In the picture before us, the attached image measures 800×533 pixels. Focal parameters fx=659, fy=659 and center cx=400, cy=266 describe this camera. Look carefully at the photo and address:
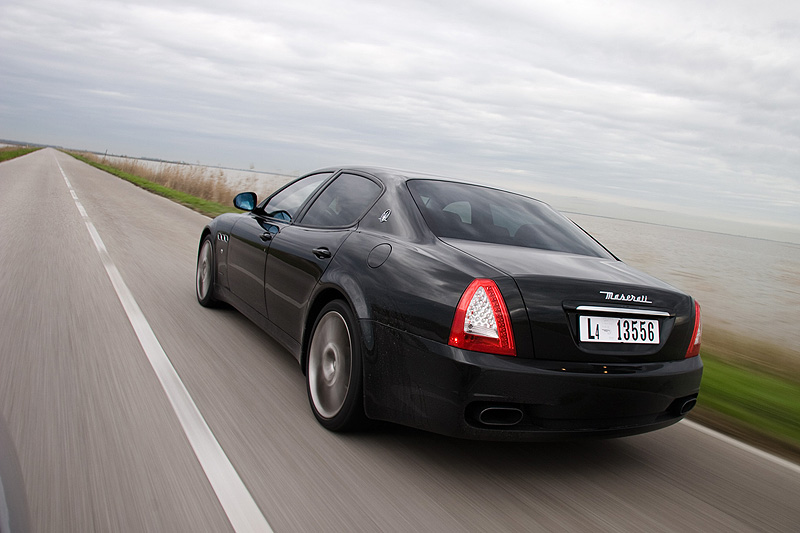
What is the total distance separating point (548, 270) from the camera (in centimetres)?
305

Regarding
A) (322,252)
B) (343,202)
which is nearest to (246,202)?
(343,202)

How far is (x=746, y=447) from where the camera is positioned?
3.95m

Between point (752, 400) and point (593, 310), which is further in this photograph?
point (752, 400)

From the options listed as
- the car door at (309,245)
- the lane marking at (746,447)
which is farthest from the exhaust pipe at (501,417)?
the lane marking at (746,447)

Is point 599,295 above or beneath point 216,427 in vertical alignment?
above

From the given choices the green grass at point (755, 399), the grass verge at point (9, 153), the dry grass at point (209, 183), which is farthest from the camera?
the grass verge at point (9, 153)

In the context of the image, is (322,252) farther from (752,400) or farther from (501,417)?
(752,400)

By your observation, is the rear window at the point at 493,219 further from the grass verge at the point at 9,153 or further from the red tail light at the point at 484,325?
the grass verge at the point at 9,153

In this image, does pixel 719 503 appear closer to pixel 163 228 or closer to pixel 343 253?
pixel 343 253

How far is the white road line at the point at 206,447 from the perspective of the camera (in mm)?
2471

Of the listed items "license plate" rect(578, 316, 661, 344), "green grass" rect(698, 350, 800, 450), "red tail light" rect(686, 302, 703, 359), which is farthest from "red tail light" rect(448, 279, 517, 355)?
"green grass" rect(698, 350, 800, 450)

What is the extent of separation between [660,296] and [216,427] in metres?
2.29

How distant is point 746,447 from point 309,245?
291cm

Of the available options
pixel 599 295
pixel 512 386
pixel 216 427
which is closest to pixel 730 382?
pixel 599 295
